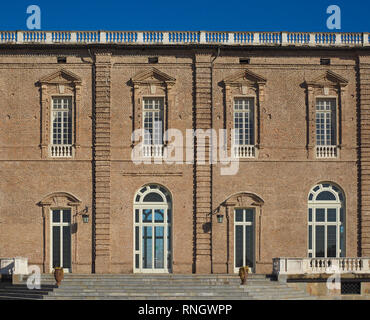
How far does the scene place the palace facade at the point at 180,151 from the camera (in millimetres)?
34188

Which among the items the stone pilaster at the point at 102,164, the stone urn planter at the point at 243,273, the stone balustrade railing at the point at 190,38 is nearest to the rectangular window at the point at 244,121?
the stone balustrade railing at the point at 190,38

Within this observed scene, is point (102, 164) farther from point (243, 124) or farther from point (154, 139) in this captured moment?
point (243, 124)

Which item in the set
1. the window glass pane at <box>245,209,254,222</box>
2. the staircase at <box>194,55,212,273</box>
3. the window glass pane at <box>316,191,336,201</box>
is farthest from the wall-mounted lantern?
the window glass pane at <box>316,191,336,201</box>

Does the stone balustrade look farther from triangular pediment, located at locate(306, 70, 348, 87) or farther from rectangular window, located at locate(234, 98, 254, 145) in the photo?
triangular pediment, located at locate(306, 70, 348, 87)

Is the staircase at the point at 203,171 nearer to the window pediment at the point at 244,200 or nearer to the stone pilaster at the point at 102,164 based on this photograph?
the window pediment at the point at 244,200

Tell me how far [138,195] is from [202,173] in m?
2.97

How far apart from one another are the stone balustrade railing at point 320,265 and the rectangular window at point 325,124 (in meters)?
5.42

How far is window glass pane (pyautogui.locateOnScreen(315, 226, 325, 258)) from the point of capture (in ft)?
114

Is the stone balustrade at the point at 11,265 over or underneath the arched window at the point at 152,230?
underneath

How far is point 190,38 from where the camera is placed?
34969 mm

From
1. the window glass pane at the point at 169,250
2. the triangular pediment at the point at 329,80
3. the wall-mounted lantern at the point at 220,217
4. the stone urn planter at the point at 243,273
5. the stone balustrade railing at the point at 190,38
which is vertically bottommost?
the stone urn planter at the point at 243,273

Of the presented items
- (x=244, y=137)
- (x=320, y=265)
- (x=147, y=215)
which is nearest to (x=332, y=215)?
(x=320, y=265)

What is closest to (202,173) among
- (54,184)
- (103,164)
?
(103,164)

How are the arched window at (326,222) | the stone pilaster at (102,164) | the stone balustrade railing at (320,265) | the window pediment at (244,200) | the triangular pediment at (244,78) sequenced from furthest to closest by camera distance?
the triangular pediment at (244,78), the arched window at (326,222), the window pediment at (244,200), the stone pilaster at (102,164), the stone balustrade railing at (320,265)
